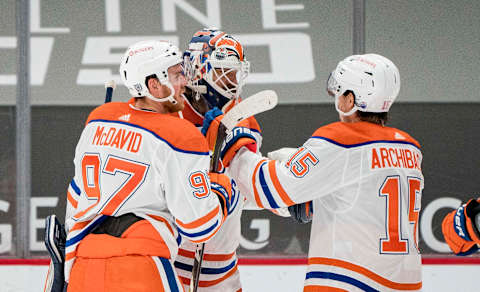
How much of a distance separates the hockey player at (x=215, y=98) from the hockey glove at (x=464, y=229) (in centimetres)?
71

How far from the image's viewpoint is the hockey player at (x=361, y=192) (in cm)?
184

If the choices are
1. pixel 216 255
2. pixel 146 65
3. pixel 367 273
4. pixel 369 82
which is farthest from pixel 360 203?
pixel 146 65

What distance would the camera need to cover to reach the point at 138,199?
167 cm

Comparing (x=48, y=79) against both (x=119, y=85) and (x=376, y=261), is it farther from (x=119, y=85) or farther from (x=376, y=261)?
(x=376, y=261)

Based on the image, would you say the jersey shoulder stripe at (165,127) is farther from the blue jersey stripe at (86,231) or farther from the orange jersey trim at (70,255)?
the orange jersey trim at (70,255)

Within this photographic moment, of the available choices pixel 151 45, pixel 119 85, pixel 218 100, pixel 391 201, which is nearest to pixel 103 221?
pixel 151 45

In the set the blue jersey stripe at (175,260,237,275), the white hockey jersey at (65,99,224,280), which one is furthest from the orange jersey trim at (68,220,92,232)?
the blue jersey stripe at (175,260,237,275)

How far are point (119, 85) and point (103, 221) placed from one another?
2.66 metres

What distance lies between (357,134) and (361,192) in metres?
0.17

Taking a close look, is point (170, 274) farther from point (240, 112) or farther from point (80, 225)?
point (240, 112)

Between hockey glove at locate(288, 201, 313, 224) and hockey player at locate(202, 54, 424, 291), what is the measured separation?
0.24 feet

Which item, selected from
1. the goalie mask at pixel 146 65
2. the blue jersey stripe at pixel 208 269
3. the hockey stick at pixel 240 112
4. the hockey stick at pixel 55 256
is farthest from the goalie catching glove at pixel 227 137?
the hockey stick at pixel 55 256

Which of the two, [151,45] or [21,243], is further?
[21,243]

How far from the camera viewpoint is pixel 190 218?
5.57ft
